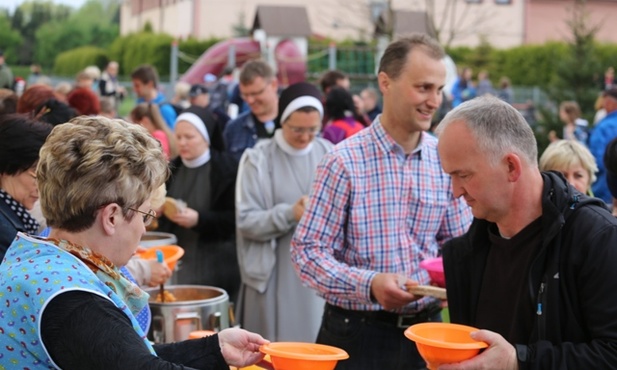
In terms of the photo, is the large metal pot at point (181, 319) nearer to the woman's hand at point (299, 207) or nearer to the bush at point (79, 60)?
the woman's hand at point (299, 207)

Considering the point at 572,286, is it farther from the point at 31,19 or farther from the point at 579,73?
the point at 31,19

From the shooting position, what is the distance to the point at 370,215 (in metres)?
3.99

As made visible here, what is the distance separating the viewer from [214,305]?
4.29 metres

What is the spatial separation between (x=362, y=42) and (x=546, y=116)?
61.5ft

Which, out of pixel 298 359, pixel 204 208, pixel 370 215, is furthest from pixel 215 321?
pixel 204 208

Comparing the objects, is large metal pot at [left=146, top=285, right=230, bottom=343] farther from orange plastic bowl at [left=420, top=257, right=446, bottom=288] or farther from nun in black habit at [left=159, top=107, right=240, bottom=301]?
nun in black habit at [left=159, top=107, right=240, bottom=301]

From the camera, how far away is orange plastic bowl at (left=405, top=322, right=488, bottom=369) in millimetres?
2689

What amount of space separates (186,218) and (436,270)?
8.65ft

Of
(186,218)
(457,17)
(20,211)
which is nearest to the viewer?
(20,211)

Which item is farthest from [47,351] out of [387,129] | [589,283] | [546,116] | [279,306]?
[546,116]

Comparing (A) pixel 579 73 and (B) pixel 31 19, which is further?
(B) pixel 31 19

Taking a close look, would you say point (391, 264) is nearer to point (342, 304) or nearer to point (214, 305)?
point (342, 304)

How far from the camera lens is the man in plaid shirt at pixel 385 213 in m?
3.99

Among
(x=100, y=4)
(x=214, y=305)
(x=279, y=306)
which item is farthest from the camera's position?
(x=100, y=4)
